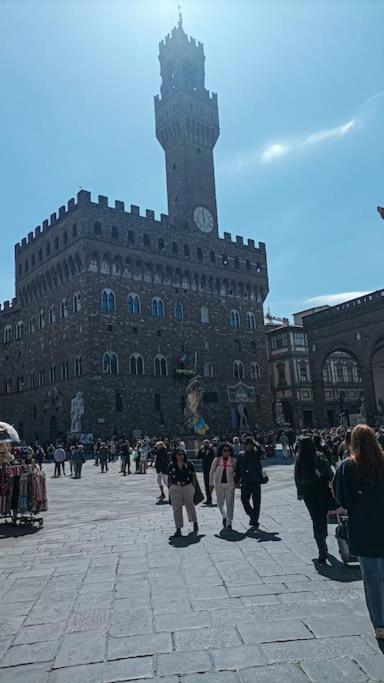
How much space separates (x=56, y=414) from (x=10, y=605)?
3328 cm

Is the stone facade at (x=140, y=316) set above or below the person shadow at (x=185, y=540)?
above

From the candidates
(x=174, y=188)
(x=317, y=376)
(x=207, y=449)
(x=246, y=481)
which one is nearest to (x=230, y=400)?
(x=317, y=376)

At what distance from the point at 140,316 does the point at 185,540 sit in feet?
101

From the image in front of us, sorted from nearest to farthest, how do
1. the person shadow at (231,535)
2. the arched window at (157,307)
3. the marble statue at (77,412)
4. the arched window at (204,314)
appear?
the person shadow at (231,535)
the marble statue at (77,412)
the arched window at (157,307)
the arched window at (204,314)

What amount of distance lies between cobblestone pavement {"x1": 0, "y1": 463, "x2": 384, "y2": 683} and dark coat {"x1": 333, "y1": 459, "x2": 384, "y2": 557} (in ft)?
2.40

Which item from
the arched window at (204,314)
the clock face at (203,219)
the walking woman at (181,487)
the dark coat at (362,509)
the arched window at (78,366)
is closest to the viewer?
the dark coat at (362,509)

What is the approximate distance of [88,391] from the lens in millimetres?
33844

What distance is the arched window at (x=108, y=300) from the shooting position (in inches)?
1412

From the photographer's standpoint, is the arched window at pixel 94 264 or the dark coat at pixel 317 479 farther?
the arched window at pixel 94 264

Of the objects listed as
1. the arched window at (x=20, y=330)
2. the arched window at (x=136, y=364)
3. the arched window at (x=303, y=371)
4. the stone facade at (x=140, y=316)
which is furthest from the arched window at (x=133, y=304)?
the arched window at (x=303, y=371)

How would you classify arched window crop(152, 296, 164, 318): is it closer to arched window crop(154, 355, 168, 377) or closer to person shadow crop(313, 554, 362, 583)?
arched window crop(154, 355, 168, 377)

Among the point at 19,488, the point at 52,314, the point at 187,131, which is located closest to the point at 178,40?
the point at 187,131

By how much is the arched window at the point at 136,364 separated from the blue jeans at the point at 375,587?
3321cm

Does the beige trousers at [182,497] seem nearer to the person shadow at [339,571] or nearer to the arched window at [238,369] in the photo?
the person shadow at [339,571]
